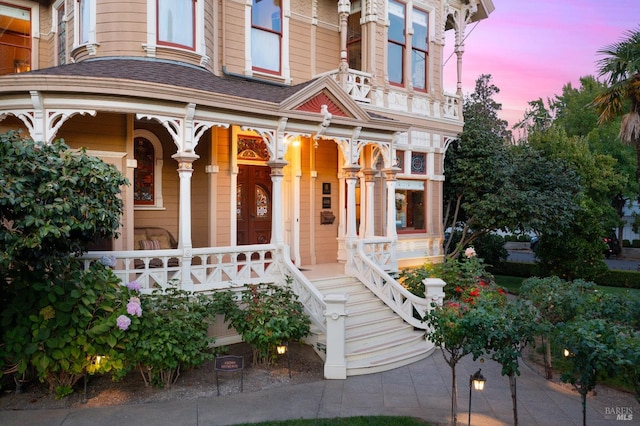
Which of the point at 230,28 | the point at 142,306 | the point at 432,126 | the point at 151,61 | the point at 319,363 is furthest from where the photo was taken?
the point at 432,126

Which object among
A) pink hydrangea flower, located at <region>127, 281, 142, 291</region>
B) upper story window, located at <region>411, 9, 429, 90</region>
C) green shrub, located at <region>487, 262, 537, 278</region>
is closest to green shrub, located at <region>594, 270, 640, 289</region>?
green shrub, located at <region>487, 262, 537, 278</region>

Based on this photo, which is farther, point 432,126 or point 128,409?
point 432,126

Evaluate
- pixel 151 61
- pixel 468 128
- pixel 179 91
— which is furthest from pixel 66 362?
pixel 468 128

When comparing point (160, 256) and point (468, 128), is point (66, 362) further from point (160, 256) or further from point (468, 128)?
point (468, 128)

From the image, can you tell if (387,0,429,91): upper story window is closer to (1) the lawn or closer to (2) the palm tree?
(2) the palm tree

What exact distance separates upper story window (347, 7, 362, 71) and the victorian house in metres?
0.07

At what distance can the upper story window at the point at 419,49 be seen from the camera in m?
15.8

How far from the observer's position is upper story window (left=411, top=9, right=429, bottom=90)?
51.9 ft

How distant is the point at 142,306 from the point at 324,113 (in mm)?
6019

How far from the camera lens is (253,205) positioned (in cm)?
1345

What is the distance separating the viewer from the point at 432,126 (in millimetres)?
16047

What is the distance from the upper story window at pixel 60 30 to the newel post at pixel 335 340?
9768 millimetres

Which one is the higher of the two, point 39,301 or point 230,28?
point 230,28

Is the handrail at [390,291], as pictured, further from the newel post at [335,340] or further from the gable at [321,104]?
the gable at [321,104]
